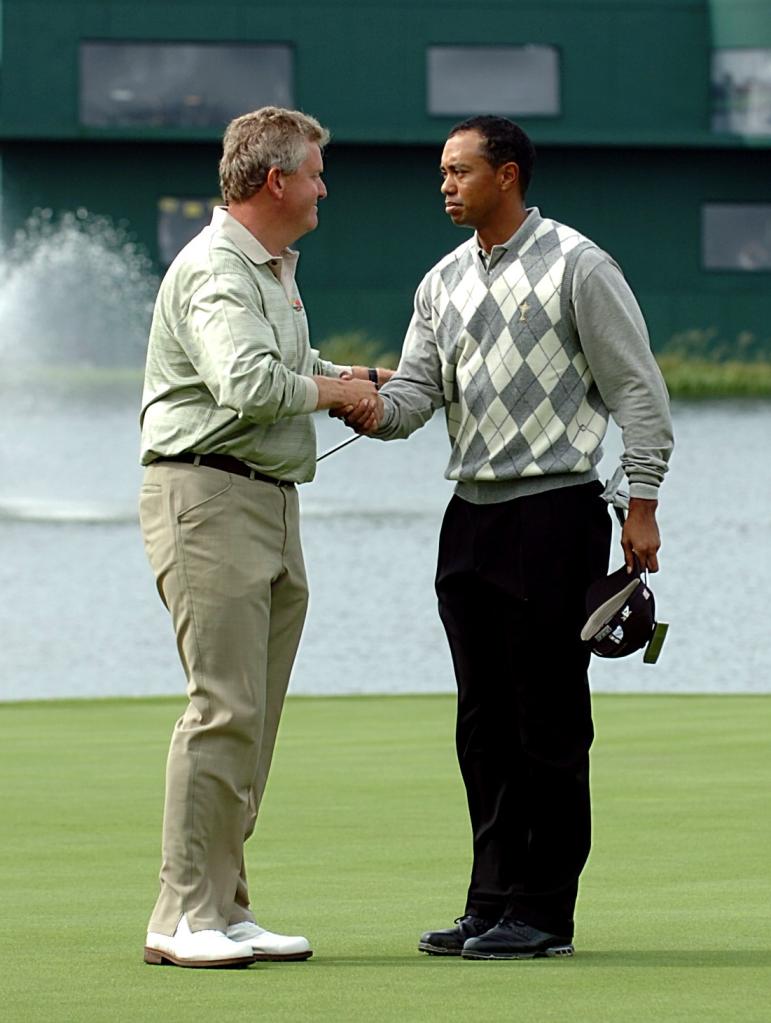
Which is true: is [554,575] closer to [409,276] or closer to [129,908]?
[129,908]

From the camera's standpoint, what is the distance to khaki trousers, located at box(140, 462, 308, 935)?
172 inches

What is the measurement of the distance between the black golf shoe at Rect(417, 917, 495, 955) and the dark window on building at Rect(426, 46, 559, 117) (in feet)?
110

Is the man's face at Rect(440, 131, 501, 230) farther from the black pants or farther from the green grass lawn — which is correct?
the green grass lawn

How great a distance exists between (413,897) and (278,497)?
119 centimetres

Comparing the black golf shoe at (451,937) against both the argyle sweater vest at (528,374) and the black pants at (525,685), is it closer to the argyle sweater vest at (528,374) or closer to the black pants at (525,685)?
the black pants at (525,685)

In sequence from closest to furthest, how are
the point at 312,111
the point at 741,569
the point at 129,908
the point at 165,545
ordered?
the point at 165,545 < the point at 129,908 < the point at 741,569 < the point at 312,111

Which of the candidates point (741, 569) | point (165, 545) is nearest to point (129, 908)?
point (165, 545)

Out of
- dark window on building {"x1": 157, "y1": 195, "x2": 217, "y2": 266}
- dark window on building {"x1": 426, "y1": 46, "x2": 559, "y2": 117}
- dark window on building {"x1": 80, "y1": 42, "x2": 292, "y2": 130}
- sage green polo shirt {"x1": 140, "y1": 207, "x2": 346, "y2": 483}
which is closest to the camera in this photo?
sage green polo shirt {"x1": 140, "y1": 207, "x2": 346, "y2": 483}

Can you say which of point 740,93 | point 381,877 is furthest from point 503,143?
point 740,93

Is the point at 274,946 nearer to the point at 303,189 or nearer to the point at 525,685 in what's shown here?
the point at 525,685

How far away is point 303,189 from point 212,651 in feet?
2.95

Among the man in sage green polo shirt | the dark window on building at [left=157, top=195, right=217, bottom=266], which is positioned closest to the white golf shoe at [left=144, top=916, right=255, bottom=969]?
the man in sage green polo shirt

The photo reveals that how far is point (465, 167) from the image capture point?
4.66 meters

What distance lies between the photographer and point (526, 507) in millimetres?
4613
